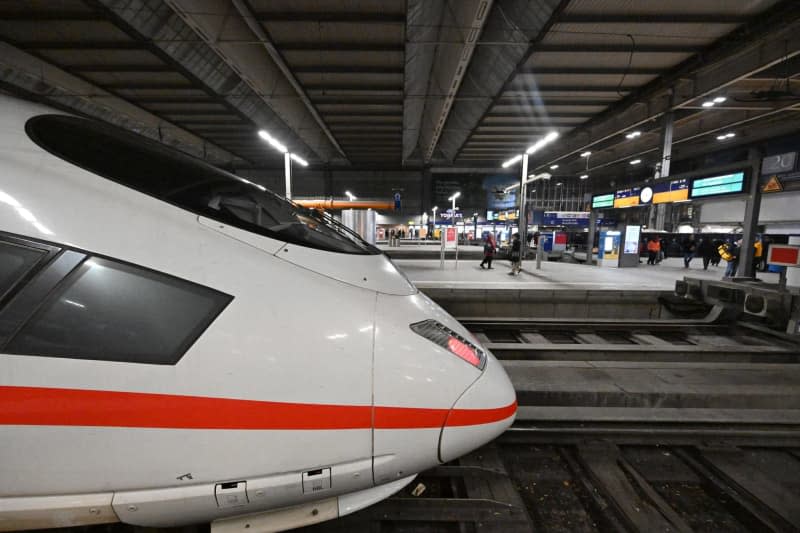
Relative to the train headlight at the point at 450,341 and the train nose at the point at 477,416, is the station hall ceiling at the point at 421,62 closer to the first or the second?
the train headlight at the point at 450,341

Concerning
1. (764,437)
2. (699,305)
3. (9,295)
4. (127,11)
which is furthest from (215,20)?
(699,305)

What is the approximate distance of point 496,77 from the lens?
1073 centimetres

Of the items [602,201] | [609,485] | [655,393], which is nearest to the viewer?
[609,485]

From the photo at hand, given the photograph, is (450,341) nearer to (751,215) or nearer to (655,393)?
(655,393)

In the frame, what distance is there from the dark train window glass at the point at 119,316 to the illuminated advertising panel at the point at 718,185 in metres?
11.6

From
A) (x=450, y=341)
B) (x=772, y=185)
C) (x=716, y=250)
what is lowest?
(x=450, y=341)

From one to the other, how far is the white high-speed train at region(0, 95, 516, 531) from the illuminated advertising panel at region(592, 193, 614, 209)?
47.2 ft

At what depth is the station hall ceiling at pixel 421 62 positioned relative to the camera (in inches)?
304

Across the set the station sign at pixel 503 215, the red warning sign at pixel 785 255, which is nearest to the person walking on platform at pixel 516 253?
the red warning sign at pixel 785 255

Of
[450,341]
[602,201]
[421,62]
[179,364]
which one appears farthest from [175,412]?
[602,201]

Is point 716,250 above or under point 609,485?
above

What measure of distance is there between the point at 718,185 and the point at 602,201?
5190mm

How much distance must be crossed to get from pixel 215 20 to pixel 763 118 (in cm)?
2383

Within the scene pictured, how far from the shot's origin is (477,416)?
5.32ft
